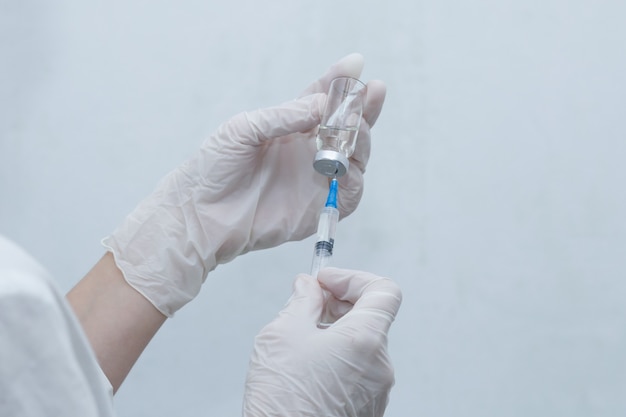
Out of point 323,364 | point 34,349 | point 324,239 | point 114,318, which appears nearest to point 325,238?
point 324,239

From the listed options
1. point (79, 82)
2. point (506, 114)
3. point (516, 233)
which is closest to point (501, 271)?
point (516, 233)

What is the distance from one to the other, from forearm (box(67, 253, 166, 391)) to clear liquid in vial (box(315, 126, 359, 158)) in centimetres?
54

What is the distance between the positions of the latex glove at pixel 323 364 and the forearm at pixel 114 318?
48 centimetres

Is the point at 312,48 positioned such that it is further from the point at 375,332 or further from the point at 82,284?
the point at 375,332

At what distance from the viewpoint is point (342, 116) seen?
5.24 ft

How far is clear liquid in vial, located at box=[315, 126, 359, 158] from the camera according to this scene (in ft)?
5.21

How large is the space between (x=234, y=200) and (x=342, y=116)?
13.4 inches

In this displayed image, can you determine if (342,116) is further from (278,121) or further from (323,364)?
(323,364)

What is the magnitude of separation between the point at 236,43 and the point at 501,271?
1.11 meters

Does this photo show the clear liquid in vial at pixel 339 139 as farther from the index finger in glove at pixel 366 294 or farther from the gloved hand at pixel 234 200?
the index finger in glove at pixel 366 294

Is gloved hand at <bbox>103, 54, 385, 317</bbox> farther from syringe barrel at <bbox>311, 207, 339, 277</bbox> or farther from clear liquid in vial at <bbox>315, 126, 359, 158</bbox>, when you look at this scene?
syringe barrel at <bbox>311, 207, 339, 277</bbox>

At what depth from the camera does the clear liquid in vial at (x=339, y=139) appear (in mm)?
1589

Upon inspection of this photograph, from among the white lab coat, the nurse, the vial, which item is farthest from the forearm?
the white lab coat

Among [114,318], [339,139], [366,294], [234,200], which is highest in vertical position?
[339,139]
